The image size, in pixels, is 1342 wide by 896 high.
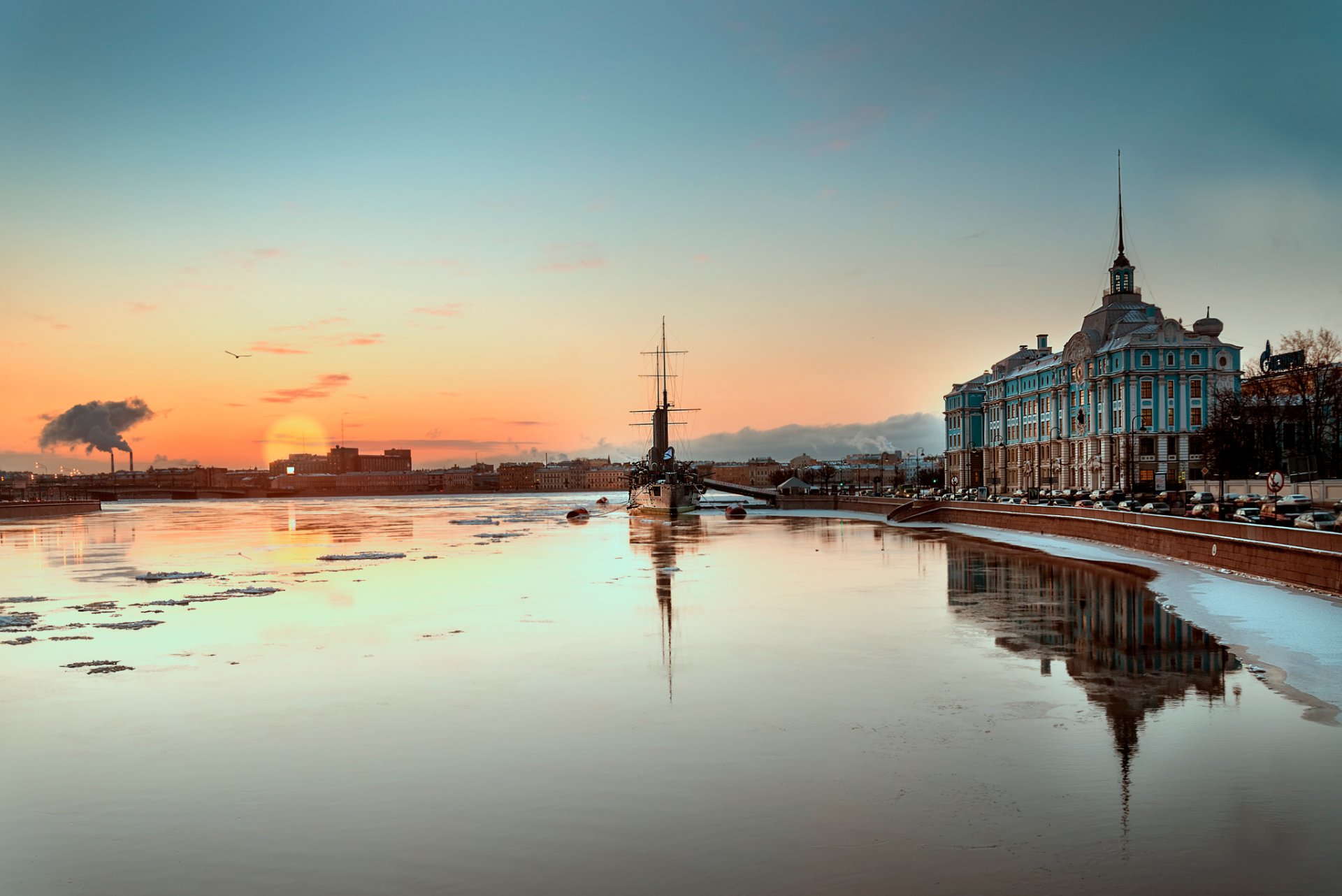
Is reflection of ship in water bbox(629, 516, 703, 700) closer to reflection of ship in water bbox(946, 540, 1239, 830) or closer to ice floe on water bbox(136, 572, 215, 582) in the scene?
reflection of ship in water bbox(946, 540, 1239, 830)

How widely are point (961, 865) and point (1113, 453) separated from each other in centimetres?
8401

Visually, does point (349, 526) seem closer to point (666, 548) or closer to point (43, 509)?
point (666, 548)

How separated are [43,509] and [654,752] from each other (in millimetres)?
134229

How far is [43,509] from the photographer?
12212cm

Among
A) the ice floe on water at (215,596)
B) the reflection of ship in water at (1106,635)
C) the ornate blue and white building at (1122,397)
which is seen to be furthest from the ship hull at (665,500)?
the ice floe on water at (215,596)

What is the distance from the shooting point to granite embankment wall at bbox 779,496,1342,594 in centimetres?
2506

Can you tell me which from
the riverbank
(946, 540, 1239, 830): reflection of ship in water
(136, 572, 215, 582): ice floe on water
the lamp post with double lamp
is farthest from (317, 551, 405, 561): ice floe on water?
the lamp post with double lamp

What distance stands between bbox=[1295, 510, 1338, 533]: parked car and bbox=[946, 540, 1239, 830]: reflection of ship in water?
7.07 metres

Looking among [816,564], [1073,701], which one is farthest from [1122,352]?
[1073,701]

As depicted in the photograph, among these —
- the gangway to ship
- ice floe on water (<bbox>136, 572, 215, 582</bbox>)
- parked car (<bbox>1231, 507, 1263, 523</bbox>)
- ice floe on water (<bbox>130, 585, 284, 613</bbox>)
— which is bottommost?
ice floe on water (<bbox>136, 572, 215, 582</bbox>)

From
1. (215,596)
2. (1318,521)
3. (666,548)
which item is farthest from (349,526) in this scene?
(1318,521)

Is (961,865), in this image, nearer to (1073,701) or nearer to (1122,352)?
(1073,701)

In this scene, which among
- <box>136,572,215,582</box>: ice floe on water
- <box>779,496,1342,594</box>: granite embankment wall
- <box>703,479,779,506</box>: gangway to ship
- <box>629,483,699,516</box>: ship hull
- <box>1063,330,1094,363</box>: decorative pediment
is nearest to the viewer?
<box>779,496,1342,594</box>: granite embankment wall

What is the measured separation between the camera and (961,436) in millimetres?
122812
